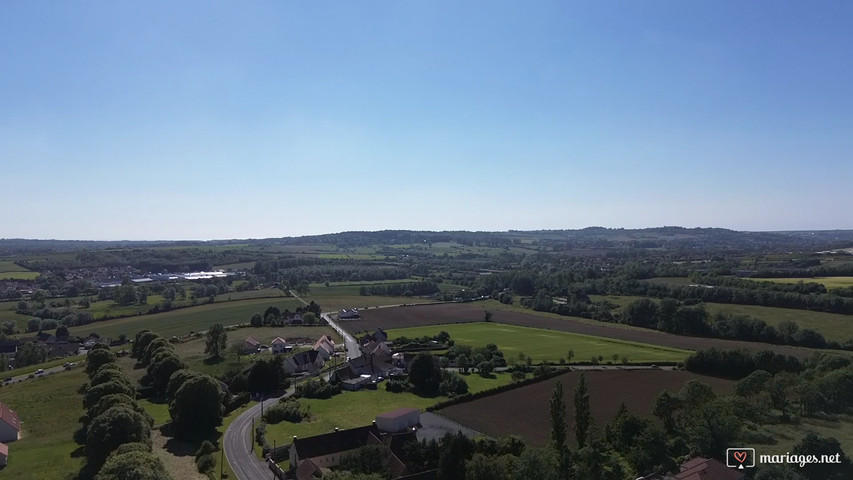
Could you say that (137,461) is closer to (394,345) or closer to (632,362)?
(394,345)

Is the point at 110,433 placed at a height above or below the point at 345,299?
above

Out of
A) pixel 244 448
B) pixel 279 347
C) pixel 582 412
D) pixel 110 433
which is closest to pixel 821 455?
pixel 582 412

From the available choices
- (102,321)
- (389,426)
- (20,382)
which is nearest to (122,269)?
(102,321)

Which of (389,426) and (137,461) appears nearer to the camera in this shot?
(137,461)

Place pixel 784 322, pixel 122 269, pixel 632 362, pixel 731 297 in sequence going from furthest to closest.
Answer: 1. pixel 122 269
2. pixel 731 297
3. pixel 784 322
4. pixel 632 362

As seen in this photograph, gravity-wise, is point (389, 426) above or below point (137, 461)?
below

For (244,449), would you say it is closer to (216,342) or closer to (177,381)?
Answer: (177,381)
